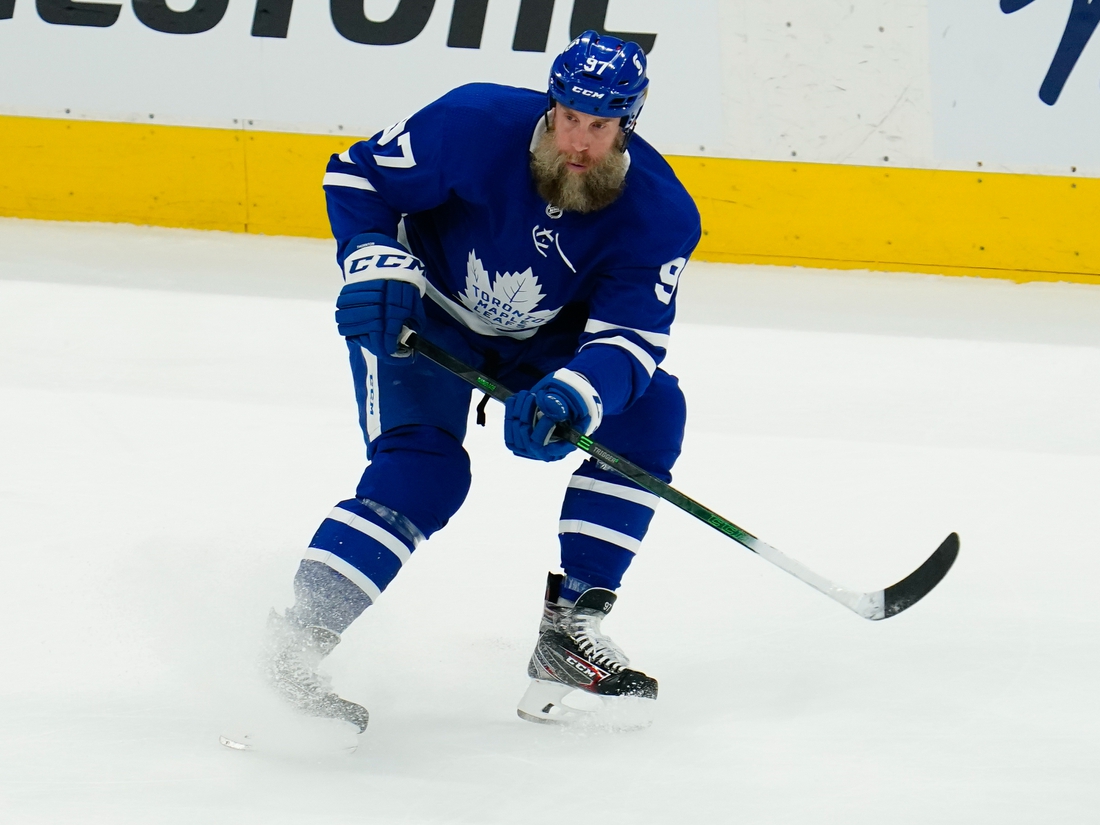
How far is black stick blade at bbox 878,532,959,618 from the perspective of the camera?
2.07 m

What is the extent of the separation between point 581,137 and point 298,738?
2.88 feet

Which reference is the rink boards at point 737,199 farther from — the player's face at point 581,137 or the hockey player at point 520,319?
the player's face at point 581,137

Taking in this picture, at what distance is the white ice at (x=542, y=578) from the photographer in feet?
5.67

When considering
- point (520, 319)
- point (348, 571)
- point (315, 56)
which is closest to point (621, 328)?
point (520, 319)

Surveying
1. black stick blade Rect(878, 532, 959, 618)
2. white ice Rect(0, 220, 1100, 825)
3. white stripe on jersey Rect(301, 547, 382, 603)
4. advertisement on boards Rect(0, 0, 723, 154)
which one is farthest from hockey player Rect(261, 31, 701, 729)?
advertisement on boards Rect(0, 0, 723, 154)

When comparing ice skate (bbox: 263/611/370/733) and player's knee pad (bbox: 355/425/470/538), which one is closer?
ice skate (bbox: 263/611/370/733)

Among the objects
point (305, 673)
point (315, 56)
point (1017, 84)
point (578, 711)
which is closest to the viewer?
point (305, 673)

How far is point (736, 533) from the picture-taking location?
2.01 m

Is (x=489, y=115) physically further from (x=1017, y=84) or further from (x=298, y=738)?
(x=1017, y=84)

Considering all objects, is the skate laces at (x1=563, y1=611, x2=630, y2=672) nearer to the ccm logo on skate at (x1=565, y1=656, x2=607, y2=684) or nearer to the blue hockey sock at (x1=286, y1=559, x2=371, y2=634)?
the ccm logo on skate at (x1=565, y1=656, x2=607, y2=684)

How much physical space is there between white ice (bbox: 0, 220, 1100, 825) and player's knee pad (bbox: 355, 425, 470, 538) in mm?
308

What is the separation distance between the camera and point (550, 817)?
1646 mm

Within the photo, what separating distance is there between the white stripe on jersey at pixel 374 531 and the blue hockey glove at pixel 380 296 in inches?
9.6

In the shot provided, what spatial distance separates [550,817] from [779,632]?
756 mm
